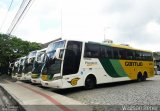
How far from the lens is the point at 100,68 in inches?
Answer: 658

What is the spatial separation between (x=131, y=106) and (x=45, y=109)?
10.7 feet

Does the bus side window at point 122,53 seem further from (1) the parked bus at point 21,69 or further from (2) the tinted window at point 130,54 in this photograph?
(1) the parked bus at point 21,69

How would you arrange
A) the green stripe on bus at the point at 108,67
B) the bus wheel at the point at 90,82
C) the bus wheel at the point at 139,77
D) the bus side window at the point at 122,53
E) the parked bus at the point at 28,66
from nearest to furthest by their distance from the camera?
1. the bus wheel at the point at 90,82
2. the green stripe on bus at the point at 108,67
3. the bus side window at the point at 122,53
4. the bus wheel at the point at 139,77
5. the parked bus at the point at 28,66

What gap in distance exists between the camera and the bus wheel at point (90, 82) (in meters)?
15.9

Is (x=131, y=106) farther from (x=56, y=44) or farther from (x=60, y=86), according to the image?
(x=56, y=44)

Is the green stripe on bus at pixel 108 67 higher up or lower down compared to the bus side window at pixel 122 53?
lower down

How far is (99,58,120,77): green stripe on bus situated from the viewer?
55.6 feet

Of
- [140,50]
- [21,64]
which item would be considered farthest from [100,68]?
[21,64]

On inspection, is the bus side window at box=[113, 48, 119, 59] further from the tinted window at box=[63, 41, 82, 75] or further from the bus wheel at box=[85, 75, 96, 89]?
the tinted window at box=[63, 41, 82, 75]

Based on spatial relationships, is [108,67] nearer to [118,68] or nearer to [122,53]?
[118,68]

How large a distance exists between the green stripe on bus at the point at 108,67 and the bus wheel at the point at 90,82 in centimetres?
125

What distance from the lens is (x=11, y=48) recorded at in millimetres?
40906

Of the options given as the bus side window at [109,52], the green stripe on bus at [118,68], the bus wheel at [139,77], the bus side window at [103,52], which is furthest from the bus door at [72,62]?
the bus wheel at [139,77]

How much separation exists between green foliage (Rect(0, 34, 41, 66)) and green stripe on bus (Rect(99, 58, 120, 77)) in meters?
25.1
